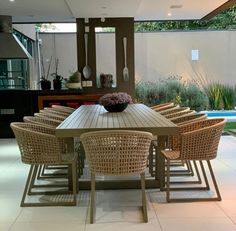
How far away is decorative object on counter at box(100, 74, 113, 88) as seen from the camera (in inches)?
310

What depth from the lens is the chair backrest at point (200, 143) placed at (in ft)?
11.5

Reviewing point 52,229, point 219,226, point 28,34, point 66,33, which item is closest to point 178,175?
point 219,226

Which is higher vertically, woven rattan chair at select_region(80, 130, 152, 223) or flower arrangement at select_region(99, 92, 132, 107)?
flower arrangement at select_region(99, 92, 132, 107)

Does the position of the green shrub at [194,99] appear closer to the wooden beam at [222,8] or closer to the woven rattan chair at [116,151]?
the wooden beam at [222,8]

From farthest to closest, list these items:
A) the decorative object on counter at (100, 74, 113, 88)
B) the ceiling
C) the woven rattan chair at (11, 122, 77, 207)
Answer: the decorative object on counter at (100, 74, 113, 88)
the ceiling
the woven rattan chair at (11, 122, 77, 207)

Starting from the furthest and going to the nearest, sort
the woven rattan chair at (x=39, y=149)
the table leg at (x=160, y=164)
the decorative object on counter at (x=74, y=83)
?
the decorative object on counter at (x=74, y=83) → the table leg at (x=160, y=164) → the woven rattan chair at (x=39, y=149)

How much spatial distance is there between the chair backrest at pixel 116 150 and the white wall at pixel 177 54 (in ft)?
21.0

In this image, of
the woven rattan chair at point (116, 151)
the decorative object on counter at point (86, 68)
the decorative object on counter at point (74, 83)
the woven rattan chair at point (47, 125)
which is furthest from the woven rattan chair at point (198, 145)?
the decorative object on counter at point (86, 68)

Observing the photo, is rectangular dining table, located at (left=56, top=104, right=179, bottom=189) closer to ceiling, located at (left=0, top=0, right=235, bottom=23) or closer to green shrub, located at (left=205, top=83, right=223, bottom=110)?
ceiling, located at (left=0, top=0, right=235, bottom=23)

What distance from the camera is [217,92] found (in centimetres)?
940

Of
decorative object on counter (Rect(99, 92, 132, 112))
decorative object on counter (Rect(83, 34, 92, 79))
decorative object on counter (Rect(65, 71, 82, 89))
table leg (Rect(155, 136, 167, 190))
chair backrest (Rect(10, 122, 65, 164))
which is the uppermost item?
decorative object on counter (Rect(83, 34, 92, 79))

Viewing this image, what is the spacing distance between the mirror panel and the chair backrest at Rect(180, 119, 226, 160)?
14.9 feet

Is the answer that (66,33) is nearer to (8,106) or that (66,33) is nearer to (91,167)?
(8,106)

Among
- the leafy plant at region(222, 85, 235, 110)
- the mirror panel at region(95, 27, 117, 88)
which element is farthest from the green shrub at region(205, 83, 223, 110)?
the mirror panel at region(95, 27, 117, 88)
